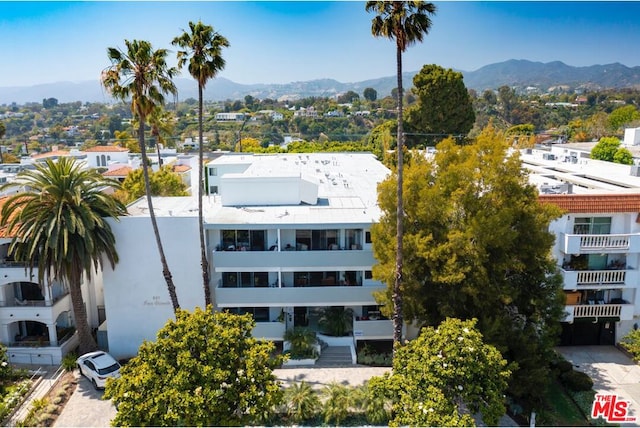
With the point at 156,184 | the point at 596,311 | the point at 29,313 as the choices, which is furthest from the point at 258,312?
the point at 156,184

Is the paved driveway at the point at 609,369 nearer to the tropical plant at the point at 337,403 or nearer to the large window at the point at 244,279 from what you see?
the tropical plant at the point at 337,403

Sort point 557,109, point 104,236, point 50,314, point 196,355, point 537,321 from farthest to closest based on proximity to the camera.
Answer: point 557,109
point 50,314
point 104,236
point 537,321
point 196,355

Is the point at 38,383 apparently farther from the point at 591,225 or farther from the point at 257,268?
the point at 591,225

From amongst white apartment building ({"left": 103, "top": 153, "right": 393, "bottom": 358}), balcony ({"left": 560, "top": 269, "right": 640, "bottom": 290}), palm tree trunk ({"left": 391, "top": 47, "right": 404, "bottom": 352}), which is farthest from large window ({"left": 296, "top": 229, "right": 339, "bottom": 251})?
balcony ({"left": 560, "top": 269, "right": 640, "bottom": 290})

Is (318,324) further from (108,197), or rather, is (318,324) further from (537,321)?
(108,197)


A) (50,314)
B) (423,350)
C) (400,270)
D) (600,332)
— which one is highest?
(400,270)

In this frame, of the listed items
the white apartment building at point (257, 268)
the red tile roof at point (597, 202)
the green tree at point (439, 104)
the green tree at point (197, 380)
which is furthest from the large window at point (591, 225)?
the green tree at point (439, 104)

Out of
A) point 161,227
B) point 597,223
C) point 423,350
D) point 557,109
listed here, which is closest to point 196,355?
point 423,350
